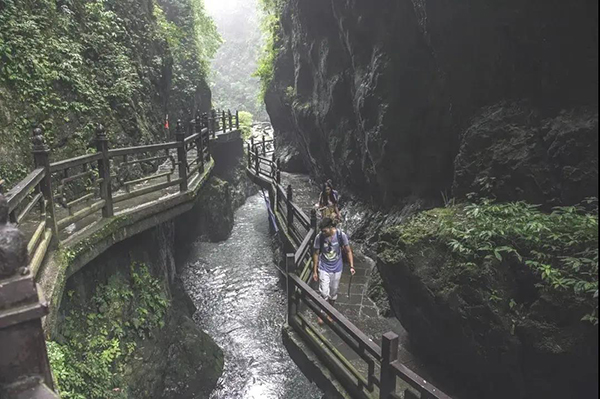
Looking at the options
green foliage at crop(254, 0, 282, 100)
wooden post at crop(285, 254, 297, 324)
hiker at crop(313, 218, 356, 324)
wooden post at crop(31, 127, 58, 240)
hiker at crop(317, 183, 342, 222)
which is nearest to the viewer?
wooden post at crop(31, 127, 58, 240)

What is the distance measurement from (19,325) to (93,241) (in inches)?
173

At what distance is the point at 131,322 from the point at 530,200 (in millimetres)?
8360

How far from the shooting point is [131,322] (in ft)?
28.3

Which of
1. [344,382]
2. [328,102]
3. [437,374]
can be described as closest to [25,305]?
[344,382]

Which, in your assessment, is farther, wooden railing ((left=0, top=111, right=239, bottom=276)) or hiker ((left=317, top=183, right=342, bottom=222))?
hiker ((left=317, top=183, right=342, bottom=222))

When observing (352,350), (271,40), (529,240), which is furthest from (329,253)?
(271,40)

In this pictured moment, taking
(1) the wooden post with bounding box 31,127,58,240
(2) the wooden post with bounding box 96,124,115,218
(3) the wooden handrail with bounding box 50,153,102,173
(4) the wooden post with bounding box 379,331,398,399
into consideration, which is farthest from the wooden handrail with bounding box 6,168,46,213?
(4) the wooden post with bounding box 379,331,398,399

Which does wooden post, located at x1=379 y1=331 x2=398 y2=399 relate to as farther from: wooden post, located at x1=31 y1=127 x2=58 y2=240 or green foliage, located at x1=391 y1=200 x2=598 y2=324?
wooden post, located at x1=31 y1=127 x2=58 y2=240

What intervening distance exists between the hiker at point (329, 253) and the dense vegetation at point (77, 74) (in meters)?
6.21

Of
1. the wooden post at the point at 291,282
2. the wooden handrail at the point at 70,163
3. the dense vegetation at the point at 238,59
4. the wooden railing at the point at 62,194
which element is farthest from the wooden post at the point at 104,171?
the dense vegetation at the point at 238,59

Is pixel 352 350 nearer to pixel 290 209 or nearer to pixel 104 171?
pixel 290 209

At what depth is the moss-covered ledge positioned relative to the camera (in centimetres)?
534

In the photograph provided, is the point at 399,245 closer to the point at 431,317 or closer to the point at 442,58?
the point at 431,317

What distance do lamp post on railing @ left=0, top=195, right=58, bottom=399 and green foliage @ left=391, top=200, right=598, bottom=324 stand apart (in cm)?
492
